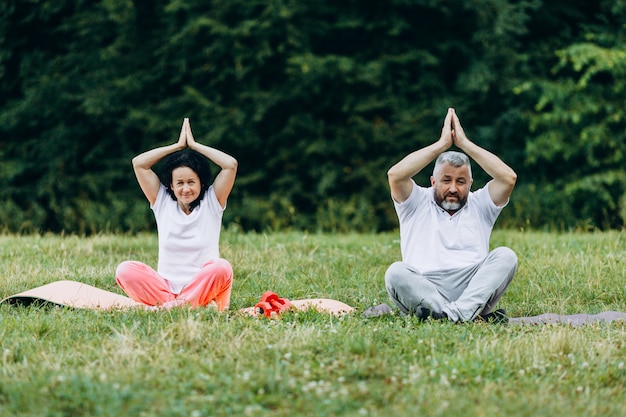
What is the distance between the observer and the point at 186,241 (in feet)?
20.2

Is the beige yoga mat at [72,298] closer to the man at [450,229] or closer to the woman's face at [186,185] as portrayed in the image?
the woman's face at [186,185]

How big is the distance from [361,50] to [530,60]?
3.39m

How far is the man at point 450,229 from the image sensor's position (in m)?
5.75

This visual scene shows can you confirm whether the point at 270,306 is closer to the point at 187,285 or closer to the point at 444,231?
the point at 187,285

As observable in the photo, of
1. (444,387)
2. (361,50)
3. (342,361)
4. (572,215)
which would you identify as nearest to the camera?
(444,387)

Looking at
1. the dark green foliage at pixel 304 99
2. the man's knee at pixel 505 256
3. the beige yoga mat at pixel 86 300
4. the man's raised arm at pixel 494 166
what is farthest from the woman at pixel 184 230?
the dark green foliage at pixel 304 99

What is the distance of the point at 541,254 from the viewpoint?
8359mm

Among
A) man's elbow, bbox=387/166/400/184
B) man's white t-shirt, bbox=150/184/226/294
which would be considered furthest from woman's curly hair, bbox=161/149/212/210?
man's elbow, bbox=387/166/400/184

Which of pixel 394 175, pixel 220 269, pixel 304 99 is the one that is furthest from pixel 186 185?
pixel 304 99

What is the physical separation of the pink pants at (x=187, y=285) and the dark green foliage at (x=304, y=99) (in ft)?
29.5

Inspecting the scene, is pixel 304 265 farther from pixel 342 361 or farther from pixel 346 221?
pixel 346 221

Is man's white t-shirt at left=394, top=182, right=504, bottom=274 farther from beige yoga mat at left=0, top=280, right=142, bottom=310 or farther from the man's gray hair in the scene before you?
beige yoga mat at left=0, top=280, right=142, bottom=310

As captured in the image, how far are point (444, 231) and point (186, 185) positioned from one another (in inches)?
77.8

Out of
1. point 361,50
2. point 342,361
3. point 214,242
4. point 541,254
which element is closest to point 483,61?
point 361,50
